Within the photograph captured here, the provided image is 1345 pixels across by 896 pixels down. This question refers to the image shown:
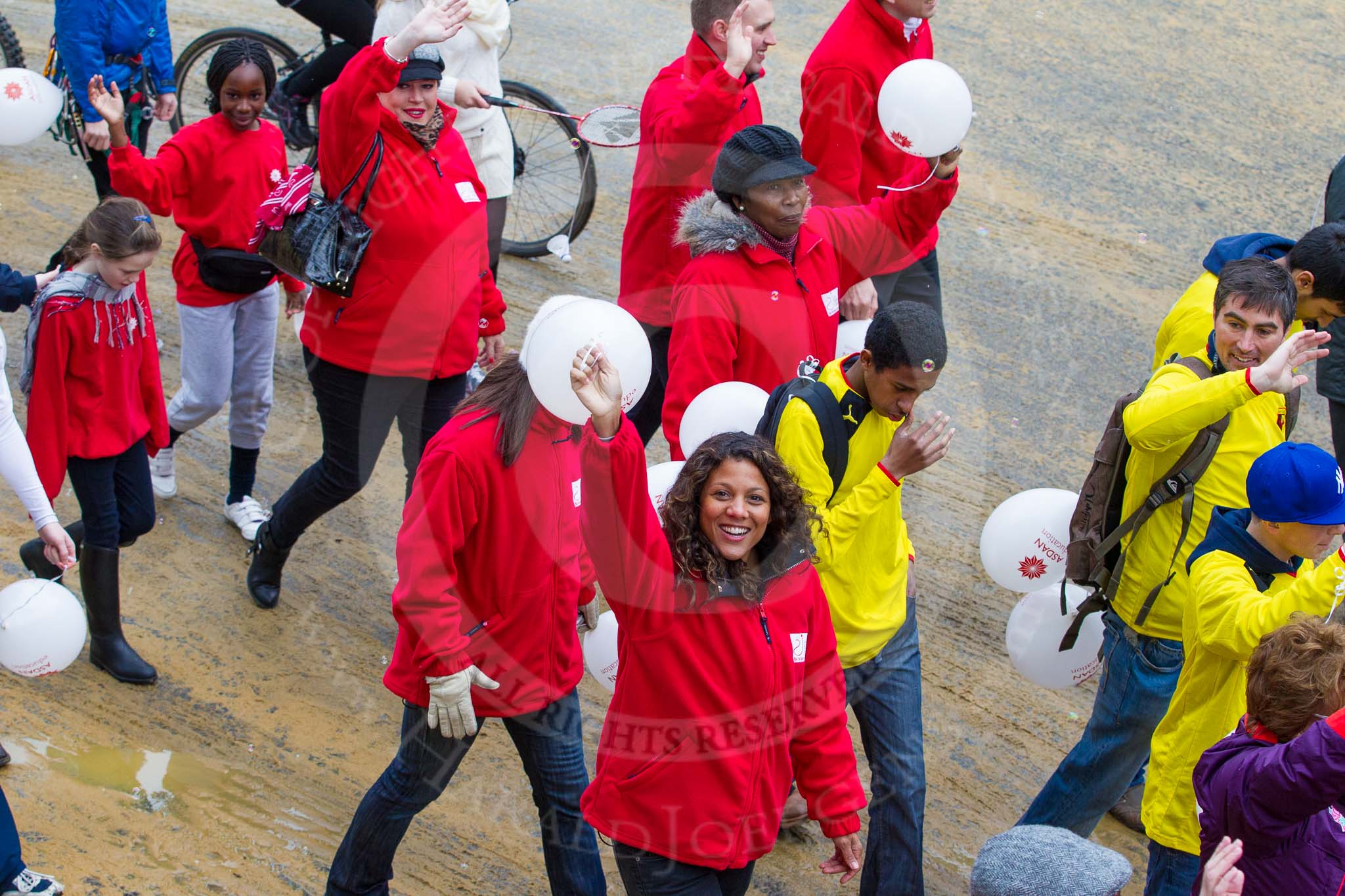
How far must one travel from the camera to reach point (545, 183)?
7.46 m

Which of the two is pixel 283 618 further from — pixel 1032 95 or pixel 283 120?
pixel 1032 95

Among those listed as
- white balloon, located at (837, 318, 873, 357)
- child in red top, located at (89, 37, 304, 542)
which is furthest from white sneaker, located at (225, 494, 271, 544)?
white balloon, located at (837, 318, 873, 357)

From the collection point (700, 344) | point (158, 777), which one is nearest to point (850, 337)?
point (700, 344)

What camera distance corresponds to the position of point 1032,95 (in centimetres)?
953

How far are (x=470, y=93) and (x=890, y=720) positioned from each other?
261 centimetres

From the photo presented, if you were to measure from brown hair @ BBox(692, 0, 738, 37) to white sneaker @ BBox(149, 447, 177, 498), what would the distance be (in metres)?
2.73

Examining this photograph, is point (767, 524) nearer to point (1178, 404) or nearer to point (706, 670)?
point (706, 670)

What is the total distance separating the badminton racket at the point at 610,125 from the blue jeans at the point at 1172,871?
12.0ft

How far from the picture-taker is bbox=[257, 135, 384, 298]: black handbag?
4.32 meters

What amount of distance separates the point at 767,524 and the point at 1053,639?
5.40 ft

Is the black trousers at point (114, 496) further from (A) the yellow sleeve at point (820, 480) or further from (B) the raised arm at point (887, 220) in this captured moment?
(B) the raised arm at point (887, 220)

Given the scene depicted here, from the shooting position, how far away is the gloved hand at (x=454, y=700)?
10.8 ft

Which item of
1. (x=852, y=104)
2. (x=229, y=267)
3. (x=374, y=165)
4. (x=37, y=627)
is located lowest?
(x=37, y=627)

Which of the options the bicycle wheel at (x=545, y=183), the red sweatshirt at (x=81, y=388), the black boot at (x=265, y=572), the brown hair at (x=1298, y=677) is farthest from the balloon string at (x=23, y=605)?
the bicycle wheel at (x=545, y=183)
